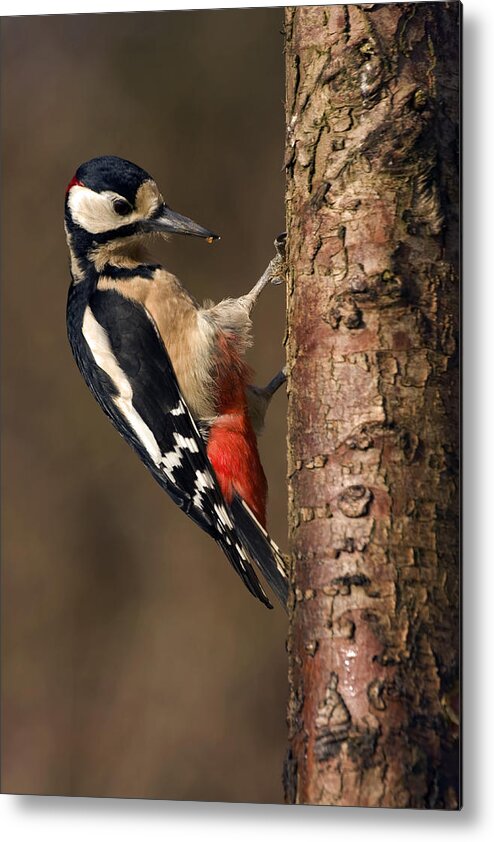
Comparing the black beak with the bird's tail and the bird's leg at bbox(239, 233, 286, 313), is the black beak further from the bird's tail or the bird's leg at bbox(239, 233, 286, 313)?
the bird's tail

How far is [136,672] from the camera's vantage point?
204 cm

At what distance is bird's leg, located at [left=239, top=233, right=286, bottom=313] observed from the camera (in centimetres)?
207

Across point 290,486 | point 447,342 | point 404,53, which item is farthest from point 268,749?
point 404,53

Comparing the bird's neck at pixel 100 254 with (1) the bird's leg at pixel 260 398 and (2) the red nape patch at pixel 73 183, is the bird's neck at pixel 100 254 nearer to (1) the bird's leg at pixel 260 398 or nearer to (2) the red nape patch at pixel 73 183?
(2) the red nape patch at pixel 73 183

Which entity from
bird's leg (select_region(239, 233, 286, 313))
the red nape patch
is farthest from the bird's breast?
the red nape patch

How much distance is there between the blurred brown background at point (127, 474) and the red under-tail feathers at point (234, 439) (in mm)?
35

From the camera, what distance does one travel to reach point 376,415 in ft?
5.72

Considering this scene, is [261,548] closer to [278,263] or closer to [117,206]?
[278,263]

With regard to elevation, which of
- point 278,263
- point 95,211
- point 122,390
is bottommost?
point 122,390

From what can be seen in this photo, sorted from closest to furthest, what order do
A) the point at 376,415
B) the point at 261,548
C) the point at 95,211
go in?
the point at 376,415 < the point at 261,548 < the point at 95,211

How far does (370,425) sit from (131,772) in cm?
88

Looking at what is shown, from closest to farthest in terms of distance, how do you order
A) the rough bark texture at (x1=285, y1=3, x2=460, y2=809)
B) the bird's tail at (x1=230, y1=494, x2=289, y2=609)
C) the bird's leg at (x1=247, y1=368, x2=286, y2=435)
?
the rough bark texture at (x1=285, y1=3, x2=460, y2=809), the bird's tail at (x1=230, y1=494, x2=289, y2=609), the bird's leg at (x1=247, y1=368, x2=286, y2=435)

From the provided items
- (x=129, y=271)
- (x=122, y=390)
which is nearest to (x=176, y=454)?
(x=122, y=390)

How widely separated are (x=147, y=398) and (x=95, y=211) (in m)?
0.42
